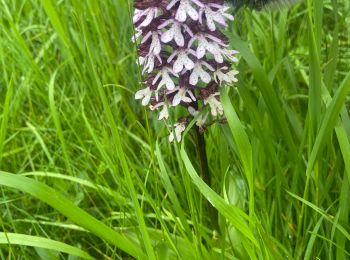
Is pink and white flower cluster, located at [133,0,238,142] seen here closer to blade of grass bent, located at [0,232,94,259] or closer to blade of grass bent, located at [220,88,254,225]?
blade of grass bent, located at [220,88,254,225]

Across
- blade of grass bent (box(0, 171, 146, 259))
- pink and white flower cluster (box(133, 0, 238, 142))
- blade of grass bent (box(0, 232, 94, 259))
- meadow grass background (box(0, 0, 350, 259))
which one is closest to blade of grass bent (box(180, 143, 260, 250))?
meadow grass background (box(0, 0, 350, 259))

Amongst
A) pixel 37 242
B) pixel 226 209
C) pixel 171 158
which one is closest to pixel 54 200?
pixel 37 242

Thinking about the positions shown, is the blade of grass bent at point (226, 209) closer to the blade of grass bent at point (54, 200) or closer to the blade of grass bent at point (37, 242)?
the blade of grass bent at point (54, 200)

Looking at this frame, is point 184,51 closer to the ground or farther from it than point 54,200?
farther from it

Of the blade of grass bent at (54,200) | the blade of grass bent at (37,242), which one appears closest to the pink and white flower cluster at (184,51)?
the blade of grass bent at (54,200)

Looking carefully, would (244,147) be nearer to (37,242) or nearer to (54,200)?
(54,200)

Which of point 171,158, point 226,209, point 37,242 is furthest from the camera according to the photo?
point 171,158

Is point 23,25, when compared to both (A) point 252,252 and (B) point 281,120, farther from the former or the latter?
(A) point 252,252
